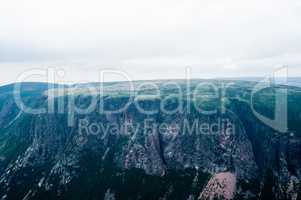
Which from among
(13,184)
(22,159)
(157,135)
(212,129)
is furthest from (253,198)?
(22,159)

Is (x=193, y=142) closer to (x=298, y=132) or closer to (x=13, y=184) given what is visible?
(x=298, y=132)

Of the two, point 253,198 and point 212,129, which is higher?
point 212,129

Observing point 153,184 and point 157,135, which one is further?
point 157,135

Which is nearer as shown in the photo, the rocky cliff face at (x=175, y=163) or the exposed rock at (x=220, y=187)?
the exposed rock at (x=220, y=187)

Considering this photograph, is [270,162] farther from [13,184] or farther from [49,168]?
[13,184]

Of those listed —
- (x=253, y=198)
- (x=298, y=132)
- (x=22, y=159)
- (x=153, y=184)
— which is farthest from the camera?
(x=22, y=159)

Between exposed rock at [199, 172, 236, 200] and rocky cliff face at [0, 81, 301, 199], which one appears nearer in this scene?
exposed rock at [199, 172, 236, 200]

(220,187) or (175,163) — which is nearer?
(220,187)

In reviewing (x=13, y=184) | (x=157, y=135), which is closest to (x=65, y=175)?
(x=13, y=184)

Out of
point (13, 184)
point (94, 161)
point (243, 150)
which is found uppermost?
point (243, 150)

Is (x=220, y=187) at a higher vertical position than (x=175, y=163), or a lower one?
lower

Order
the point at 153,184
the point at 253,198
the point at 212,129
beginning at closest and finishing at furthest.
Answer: the point at 253,198
the point at 153,184
the point at 212,129
